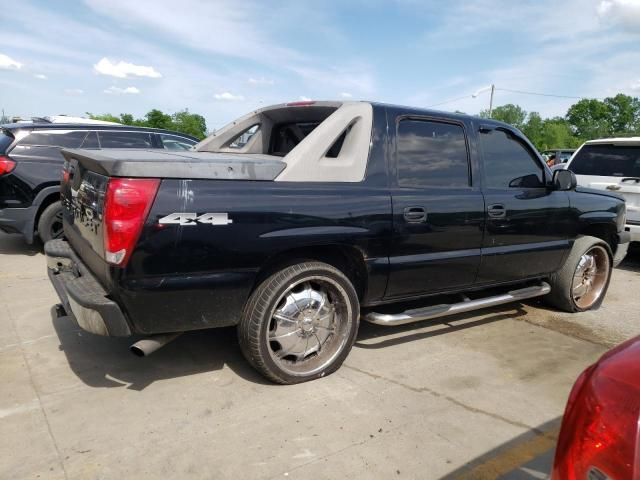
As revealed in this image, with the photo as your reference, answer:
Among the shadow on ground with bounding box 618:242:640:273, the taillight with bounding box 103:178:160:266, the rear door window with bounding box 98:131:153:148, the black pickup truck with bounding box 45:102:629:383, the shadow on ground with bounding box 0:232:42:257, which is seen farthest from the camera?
the shadow on ground with bounding box 618:242:640:273

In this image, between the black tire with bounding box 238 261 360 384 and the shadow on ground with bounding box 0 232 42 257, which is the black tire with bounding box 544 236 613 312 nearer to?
the black tire with bounding box 238 261 360 384

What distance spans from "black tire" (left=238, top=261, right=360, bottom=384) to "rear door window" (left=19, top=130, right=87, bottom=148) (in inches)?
192

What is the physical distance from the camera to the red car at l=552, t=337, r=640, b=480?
1.22m

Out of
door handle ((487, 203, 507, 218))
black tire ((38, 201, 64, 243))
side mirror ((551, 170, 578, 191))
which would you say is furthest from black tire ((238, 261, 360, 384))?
black tire ((38, 201, 64, 243))

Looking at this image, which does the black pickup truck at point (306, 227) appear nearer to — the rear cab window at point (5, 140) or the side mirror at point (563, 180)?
the side mirror at point (563, 180)

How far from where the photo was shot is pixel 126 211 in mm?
2652

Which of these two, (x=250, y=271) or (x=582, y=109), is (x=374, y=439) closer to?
(x=250, y=271)

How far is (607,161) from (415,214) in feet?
17.5

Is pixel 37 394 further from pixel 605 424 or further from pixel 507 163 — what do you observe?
pixel 507 163

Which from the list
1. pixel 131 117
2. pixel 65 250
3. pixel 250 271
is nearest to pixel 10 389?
pixel 65 250

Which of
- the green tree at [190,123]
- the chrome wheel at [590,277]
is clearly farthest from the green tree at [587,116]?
the chrome wheel at [590,277]

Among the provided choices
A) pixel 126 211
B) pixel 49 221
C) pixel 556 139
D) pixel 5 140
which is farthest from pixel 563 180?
pixel 556 139

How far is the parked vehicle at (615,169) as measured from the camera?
22.6ft

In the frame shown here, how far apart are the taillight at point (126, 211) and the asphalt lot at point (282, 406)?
1.00 meters
